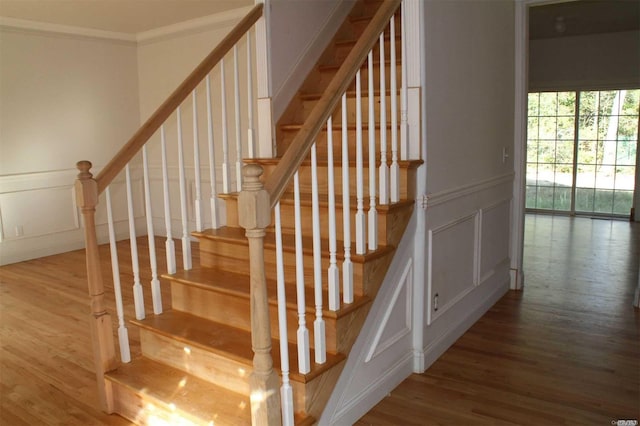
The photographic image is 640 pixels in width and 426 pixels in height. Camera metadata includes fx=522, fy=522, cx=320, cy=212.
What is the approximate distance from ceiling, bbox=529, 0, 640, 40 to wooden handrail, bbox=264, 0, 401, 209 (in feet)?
12.2

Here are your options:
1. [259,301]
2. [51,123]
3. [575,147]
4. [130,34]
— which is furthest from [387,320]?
[575,147]

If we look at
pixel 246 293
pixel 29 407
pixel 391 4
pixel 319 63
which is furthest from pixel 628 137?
pixel 29 407

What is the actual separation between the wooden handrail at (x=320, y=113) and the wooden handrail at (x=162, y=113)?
879 millimetres

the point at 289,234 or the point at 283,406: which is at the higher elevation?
the point at 289,234

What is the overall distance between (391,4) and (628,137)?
21.9 feet

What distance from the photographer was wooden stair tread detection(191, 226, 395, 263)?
8.05ft

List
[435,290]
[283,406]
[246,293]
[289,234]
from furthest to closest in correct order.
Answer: [435,290]
[289,234]
[246,293]
[283,406]

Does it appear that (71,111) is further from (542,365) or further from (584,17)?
(584,17)

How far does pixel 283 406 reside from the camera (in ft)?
6.64

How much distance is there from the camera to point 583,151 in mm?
8109

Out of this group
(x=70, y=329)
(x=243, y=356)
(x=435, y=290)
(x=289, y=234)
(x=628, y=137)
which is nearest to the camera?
(x=243, y=356)

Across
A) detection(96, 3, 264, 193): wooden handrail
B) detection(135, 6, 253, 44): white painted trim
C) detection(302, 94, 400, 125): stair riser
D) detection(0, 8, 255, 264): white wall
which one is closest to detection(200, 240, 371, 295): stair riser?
detection(96, 3, 264, 193): wooden handrail

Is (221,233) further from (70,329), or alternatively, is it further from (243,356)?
(70,329)

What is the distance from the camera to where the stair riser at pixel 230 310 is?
7.59 ft
